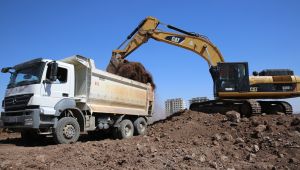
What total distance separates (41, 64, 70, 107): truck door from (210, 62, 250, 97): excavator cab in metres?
7.67

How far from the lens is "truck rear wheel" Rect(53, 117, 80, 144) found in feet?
32.6

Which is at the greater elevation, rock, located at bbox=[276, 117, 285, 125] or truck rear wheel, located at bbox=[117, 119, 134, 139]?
rock, located at bbox=[276, 117, 285, 125]

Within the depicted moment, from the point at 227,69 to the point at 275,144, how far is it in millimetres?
7062

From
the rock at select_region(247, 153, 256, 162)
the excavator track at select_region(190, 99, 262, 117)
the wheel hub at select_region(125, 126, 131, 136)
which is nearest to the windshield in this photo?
the wheel hub at select_region(125, 126, 131, 136)

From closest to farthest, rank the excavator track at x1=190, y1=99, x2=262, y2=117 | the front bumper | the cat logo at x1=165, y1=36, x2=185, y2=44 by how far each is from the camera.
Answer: the front bumper → the excavator track at x1=190, y1=99, x2=262, y2=117 → the cat logo at x1=165, y1=36, x2=185, y2=44

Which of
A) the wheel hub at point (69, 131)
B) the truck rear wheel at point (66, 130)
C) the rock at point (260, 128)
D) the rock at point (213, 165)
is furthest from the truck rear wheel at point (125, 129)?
the rock at point (213, 165)

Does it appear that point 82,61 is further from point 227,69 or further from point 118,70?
point 227,69

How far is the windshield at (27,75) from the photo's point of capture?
33.3 ft

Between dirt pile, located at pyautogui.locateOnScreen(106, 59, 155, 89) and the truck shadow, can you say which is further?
dirt pile, located at pyautogui.locateOnScreen(106, 59, 155, 89)

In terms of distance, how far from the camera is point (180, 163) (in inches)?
291

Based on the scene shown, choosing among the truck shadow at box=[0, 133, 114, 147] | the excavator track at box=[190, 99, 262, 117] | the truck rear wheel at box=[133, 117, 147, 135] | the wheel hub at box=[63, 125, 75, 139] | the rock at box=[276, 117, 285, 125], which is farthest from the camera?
the excavator track at box=[190, 99, 262, 117]

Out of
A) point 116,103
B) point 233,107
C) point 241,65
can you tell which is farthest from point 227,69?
point 116,103

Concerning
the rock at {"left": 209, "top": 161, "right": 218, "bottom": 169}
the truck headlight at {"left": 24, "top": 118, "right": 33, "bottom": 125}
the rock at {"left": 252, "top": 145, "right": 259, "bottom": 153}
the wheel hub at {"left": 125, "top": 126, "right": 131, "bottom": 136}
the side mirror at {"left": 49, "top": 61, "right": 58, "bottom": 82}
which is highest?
the side mirror at {"left": 49, "top": 61, "right": 58, "bottom": 82}

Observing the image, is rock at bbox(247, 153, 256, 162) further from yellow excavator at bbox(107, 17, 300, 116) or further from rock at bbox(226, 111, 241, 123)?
yellow excavator at bbox(107, 17, 300, 116)
